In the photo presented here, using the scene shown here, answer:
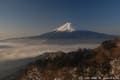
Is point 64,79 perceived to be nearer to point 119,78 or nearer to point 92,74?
point 92,74

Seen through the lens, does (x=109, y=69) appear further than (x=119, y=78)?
Yes

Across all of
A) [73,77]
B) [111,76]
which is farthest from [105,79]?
[73,77]

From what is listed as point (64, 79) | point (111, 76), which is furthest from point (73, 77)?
point (111, 76)

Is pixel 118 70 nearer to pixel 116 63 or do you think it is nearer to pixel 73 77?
pixel 116 63

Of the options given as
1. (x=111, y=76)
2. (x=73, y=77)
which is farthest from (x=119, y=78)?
(x=73, y=77)

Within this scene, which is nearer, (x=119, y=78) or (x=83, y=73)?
(x=119, y=78)

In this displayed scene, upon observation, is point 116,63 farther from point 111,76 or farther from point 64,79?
point 64,79

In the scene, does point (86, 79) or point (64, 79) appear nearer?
point (86, 79)

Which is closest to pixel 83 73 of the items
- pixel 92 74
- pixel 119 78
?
pixel 92 74
